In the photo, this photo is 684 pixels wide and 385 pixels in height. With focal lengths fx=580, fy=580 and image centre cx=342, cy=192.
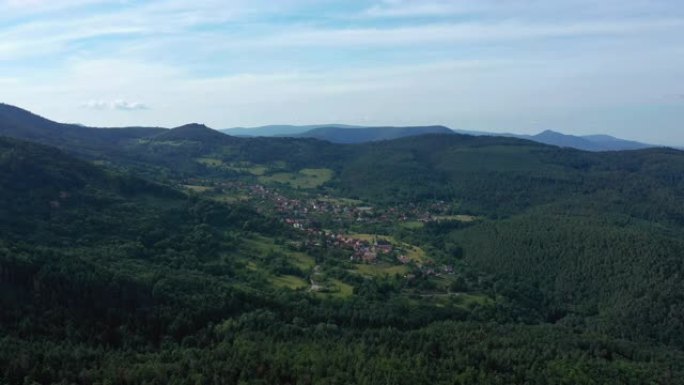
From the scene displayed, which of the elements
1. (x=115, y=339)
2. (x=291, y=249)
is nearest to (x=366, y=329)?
(x=115, y=339)

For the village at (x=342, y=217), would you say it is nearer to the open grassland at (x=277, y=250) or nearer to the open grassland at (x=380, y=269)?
the open grassland at (x=380, y=269)

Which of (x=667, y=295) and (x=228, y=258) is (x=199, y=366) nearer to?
(x=228, y=258)

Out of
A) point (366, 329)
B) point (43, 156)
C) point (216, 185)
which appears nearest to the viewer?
point (366, 329)

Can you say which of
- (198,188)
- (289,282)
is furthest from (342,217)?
(289,282)

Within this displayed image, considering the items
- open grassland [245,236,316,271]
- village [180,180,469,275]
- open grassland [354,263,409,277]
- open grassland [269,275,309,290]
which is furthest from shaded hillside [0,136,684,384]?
village [180,180,469,275]

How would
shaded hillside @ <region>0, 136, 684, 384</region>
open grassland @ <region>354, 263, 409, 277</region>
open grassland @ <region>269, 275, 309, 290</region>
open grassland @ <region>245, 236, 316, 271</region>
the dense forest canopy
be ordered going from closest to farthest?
shaded hillside @ <region>0, 136, 684, 384</region> → the dense forest canopy → open grassland @ <region>269, 275, 309, 290</region> → open grassland @ <region>354, 263, 409, 277</region> → open grassland @ <region>245, 236, 316, 271</region>

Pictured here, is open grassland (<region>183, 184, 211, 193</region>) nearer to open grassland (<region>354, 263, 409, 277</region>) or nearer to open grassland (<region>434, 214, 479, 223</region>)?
open grassland (<region>434, 214, 479, 223</region>)

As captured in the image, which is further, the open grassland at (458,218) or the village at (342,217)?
the open grassland at (458,218)

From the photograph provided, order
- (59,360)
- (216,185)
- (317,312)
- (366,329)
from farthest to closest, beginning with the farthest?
(216,185) → (317,312) → (366,329) → (59,360)

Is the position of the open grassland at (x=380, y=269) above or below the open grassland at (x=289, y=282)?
below

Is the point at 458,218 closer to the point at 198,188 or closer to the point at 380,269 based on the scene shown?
the point at 380,269

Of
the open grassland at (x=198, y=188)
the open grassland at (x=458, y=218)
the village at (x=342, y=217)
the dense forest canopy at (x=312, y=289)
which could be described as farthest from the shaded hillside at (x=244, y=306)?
the open grassland at (x=198, y=188)
